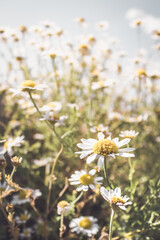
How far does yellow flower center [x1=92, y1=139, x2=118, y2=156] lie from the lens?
2.78ft

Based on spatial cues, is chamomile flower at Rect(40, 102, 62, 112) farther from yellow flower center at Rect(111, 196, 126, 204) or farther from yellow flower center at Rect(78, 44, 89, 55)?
yellow flower center at Rect(78, 44, 89, 55)

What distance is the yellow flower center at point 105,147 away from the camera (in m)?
0.85

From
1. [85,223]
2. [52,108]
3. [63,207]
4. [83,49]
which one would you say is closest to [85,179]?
[63,207]

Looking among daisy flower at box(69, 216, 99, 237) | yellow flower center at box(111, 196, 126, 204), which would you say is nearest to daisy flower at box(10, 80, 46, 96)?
yellow flower center at box(111, 196, 126, 204)

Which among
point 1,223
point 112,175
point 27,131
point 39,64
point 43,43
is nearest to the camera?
point 1,223

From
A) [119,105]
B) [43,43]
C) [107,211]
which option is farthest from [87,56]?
[107,211]

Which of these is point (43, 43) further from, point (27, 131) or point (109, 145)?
point (109, 145)

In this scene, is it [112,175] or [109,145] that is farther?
[112,175]

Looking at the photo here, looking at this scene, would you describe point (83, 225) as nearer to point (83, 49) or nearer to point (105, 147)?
point (105, 147)

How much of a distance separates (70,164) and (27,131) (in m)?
0.65

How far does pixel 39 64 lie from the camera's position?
277cm

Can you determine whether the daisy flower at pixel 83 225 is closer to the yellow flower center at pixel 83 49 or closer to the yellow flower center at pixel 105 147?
the yellow flower center at pixel 105 147

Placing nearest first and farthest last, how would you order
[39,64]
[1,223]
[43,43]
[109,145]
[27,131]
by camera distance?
[109,145]
[1,223]
[27,131]
[43,43]
[39,64]

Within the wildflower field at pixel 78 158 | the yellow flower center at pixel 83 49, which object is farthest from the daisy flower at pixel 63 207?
the yellow flower center at pixel 83 49
